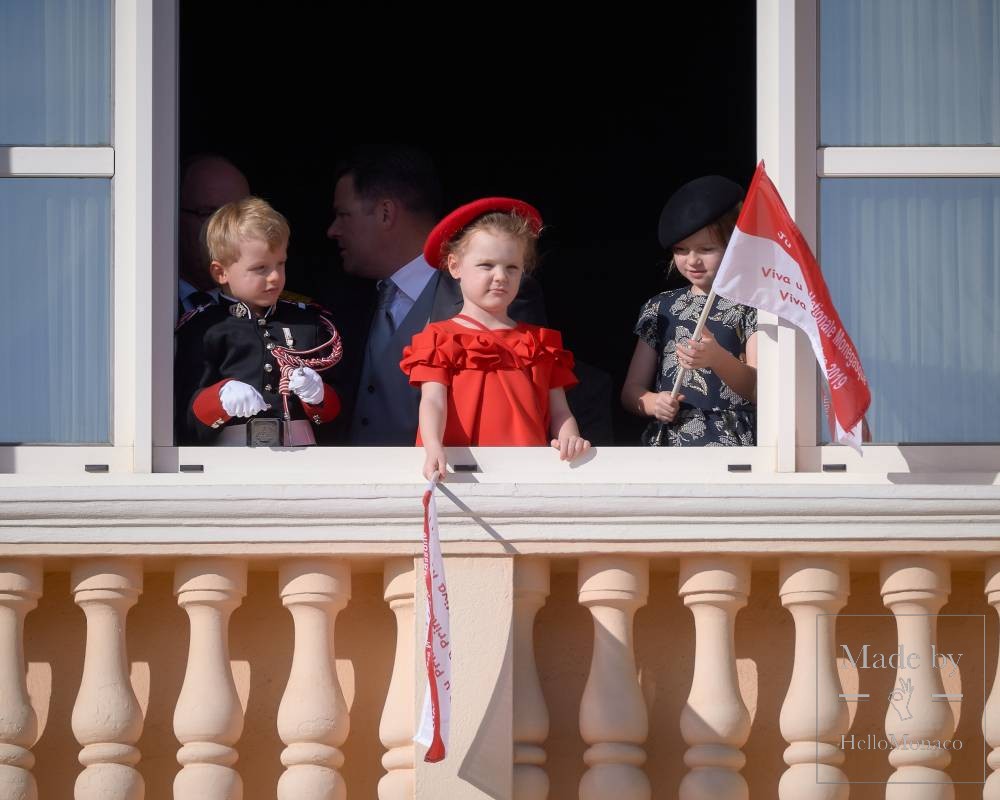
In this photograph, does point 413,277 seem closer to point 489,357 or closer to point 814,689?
point 489,357

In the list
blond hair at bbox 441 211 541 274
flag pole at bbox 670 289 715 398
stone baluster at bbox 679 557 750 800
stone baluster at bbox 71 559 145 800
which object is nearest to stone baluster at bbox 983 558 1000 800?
stone baluster at bbox 679 557 750 800

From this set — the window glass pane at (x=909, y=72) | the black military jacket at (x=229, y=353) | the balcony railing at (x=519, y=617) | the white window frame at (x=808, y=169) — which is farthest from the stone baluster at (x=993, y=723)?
the black military jacket at (x=229, y=353)

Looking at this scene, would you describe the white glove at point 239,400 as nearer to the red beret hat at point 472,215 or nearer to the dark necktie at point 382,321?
the red beret hat at point 472,215

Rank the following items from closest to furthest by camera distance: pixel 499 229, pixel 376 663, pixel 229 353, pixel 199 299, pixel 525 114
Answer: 1. pixel 376 663
2. pixel 499 229
3. pixel 229 353
4. pixel 199 299
5. pixel 525 114

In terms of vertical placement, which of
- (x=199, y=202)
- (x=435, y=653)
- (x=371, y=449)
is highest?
(x=199, y=202)

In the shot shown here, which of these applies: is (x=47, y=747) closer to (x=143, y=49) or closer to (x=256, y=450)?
(x=256, y=450)

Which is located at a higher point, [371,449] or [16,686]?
[371,449]

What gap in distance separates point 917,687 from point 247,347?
2160mm

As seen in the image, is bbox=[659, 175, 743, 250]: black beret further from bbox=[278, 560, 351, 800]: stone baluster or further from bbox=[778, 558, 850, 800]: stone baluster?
bbox=[278, 560, 351, 800]: stone baluster

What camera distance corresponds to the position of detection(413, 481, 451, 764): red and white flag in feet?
16.1

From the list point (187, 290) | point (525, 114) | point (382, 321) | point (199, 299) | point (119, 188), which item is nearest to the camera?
point (119, 188)

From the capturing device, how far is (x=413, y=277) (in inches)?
272

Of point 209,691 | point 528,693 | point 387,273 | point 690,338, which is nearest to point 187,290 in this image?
point 387,273

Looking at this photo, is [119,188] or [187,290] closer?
[119,188]
